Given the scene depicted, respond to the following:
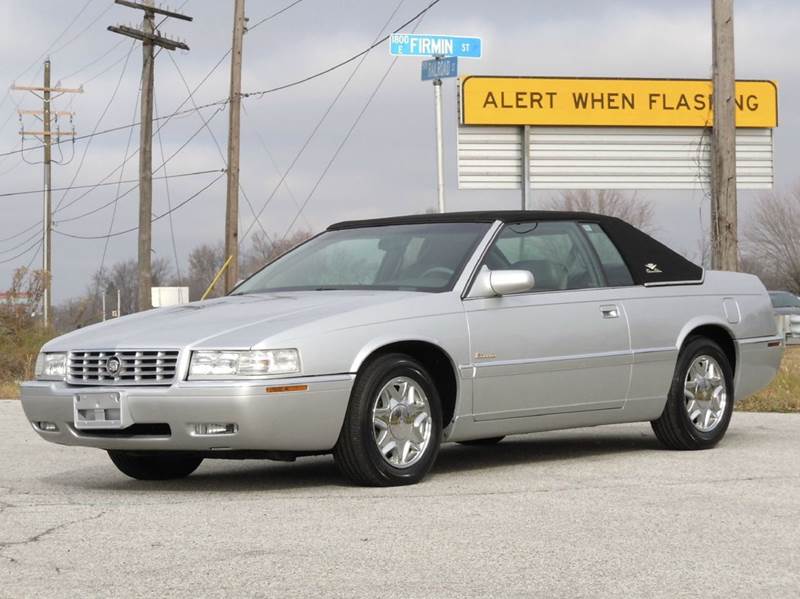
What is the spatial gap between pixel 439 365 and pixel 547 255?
4.26 feet

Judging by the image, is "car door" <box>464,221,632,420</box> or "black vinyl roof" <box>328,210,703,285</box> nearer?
"car door" <box>464,221,632,420</box>

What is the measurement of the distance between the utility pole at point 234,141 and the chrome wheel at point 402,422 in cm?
2205

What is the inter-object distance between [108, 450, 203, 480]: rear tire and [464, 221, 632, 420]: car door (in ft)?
6.09

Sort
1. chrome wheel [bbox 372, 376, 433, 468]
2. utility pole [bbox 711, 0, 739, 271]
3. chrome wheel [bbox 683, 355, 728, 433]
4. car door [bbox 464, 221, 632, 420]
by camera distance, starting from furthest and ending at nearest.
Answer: utility pole [bbox 711, 0, 739, 271] → chrome wheel [bbox 683, 355, 728, 433] → car door [bbox 464, 221, 632, 420] → chrome wheel [bbox 372, 376, 433, 468]

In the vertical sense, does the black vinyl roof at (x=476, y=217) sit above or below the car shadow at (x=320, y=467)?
above

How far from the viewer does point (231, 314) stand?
8789 mm

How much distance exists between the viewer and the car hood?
326 inches

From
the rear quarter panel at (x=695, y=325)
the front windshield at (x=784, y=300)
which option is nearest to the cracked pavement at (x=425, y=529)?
the rear quarter panel at (x=695, y=325)

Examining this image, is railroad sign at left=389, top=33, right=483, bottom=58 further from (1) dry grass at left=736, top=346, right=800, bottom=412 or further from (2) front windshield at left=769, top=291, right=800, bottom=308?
(2) front windshield at left=769, top=291, right=800, bottom=308

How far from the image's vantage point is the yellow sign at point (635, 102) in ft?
97.6

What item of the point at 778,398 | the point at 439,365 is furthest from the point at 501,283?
the point at 778,398

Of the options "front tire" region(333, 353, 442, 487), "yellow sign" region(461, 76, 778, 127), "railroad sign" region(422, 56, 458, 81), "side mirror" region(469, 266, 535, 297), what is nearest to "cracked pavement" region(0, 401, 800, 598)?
"front tire" region(333, 353, 442, 487)

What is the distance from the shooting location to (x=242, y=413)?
26.5 ft

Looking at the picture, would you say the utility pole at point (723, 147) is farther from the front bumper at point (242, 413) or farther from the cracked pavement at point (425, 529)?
the front bumper at point (242, 413)
